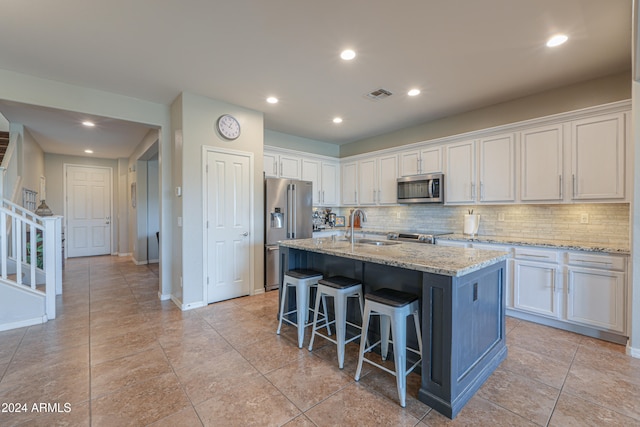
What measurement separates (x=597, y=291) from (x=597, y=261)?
0.29 m

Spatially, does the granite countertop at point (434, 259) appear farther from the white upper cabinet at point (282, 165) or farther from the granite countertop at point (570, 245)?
the white upper cabinet at point (282, 165)

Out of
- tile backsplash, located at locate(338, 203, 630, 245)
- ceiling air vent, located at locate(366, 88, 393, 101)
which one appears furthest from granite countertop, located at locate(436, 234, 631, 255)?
ceiling air vent, located at locate(366, 88, 393, 101)

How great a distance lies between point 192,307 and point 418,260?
2974mm

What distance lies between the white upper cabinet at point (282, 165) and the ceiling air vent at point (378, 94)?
196cm

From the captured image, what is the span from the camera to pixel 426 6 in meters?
2.03

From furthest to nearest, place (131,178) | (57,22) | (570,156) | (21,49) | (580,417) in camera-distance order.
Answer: (131,178)
(570,156)
(21,49)
(57,22)
(580,417)

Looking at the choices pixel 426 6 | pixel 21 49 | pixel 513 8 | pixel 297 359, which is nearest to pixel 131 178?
pixel 21 49

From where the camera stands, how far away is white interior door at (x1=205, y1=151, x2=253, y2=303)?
3779 mm

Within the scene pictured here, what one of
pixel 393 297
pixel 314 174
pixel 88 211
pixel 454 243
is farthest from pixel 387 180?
pixel 88 211

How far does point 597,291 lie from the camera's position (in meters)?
2.74

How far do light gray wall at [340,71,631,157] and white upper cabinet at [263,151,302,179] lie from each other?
173cm

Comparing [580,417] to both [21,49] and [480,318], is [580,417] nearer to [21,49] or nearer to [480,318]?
[480,318]

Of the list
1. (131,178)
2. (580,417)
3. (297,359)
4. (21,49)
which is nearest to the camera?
(580,417)

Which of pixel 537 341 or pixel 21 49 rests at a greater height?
pixel 21 49
